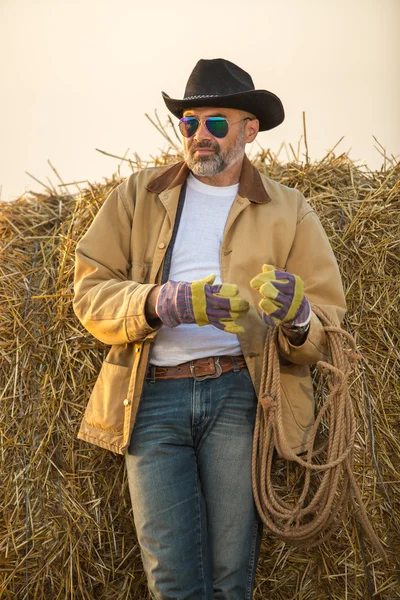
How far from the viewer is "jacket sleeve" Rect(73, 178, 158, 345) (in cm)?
311

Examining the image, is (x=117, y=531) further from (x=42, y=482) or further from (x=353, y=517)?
(x=353, y=517)

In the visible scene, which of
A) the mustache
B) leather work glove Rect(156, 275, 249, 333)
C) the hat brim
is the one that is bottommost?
leather work glove Rect(156, 275, 249, 333)

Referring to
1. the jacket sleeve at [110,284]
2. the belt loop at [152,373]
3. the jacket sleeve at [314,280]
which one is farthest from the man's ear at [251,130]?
the belt loop at [152,373]

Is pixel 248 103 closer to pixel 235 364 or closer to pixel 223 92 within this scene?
pixel 223 92

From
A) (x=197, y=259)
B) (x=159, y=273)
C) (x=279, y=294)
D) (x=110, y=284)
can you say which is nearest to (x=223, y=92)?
(x=197, y=259)

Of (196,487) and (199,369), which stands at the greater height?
(199,369)

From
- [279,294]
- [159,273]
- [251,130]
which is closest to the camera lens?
[279,294]

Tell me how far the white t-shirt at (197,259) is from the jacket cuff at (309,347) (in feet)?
0.69

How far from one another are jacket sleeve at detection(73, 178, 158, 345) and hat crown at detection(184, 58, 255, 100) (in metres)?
0.59

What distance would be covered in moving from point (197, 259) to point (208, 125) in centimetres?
65

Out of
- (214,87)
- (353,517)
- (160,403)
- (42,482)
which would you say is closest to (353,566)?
(353,517)

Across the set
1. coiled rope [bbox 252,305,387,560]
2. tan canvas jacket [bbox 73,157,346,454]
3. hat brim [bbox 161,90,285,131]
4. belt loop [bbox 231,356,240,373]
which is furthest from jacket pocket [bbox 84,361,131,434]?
hat brim [bbox 161,90,285,131]

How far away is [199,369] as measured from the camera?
3.18 meters

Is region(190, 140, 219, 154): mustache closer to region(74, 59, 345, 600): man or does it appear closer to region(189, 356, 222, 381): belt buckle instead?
region(74, 59, 345, 600): man
